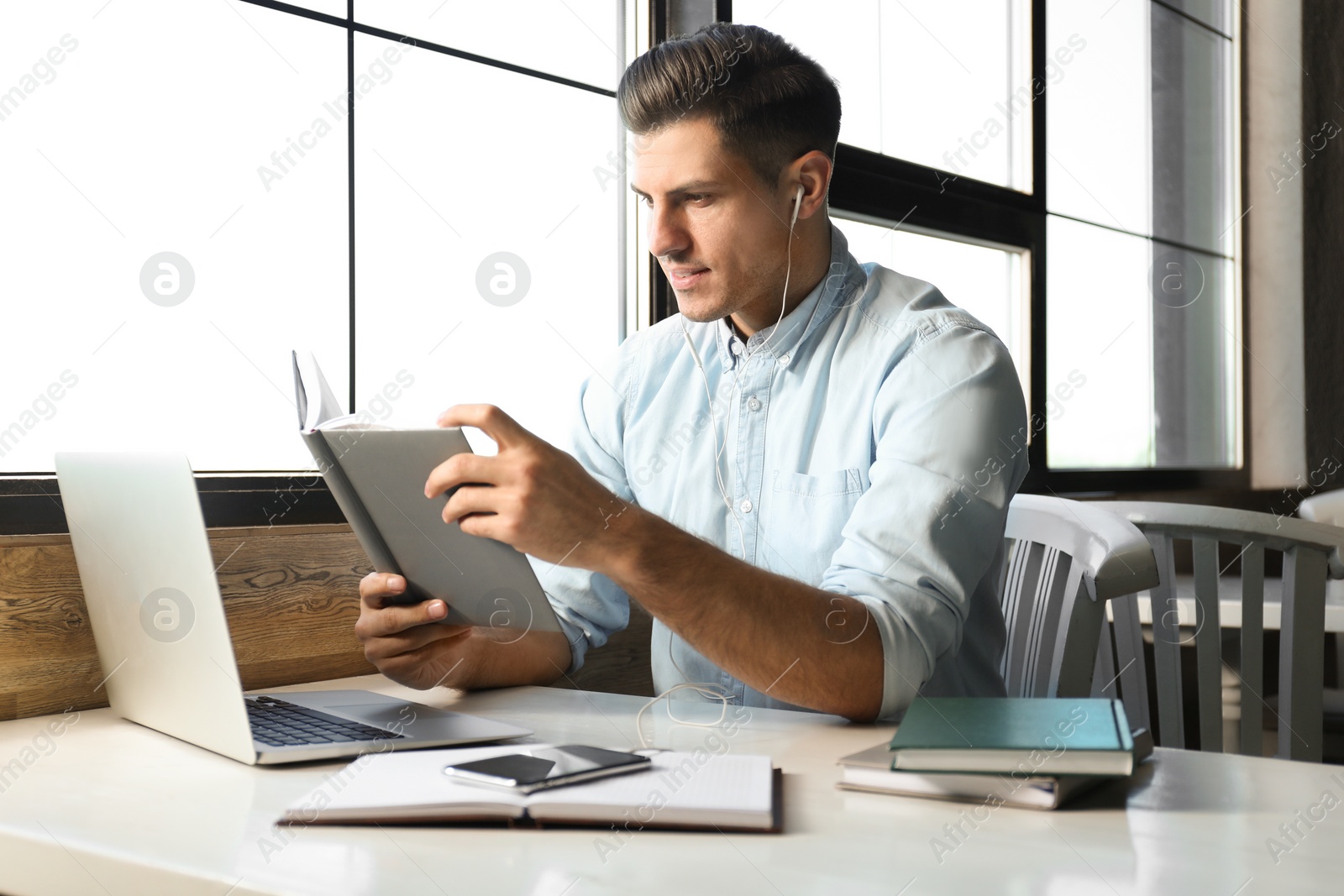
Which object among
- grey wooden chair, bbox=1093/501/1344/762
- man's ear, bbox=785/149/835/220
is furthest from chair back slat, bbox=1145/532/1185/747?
man's ear, bbox=785/149/835/220

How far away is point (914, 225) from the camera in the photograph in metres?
2.62

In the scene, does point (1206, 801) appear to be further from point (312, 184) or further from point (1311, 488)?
point (1311, 488)

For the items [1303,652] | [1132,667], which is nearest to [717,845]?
[1132,667]

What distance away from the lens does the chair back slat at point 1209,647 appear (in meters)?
1.69

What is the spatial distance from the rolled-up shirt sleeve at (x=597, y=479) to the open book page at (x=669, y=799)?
0.63 metres

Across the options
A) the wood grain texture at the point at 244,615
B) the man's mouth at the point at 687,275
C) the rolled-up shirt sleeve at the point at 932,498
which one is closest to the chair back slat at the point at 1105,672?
the rolled-up shirt sleeve at the point at 932,498

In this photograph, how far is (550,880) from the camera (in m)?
0.61

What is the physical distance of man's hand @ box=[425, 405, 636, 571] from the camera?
944 millimetres

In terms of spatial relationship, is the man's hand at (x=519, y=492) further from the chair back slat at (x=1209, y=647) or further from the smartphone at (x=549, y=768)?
the chair back slat at (x=1209, y=647)

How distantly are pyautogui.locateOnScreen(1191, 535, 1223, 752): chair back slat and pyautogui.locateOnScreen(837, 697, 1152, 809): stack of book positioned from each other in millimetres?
964

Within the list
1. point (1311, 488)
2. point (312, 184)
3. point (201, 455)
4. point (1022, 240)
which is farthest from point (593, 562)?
point (1311, 488)

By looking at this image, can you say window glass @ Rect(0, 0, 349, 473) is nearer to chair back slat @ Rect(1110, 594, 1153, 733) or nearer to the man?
the man

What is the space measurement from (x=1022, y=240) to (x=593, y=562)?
2.32 m

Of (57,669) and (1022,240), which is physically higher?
(1022,240)
